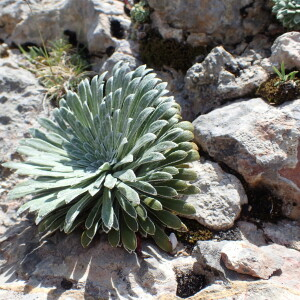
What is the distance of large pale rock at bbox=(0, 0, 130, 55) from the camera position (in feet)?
14.2

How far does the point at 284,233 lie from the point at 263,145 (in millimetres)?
669

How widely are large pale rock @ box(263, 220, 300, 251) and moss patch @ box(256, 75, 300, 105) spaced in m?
0.98

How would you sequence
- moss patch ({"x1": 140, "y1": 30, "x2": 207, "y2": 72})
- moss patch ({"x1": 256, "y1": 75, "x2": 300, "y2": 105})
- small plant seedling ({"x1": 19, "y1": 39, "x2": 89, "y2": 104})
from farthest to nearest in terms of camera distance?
small plant seedling ({"x1": 19, "y1": 39, "x2": 89, "y2": 104}) < moss patch ({"x1": 140, "y1": 30, "x2": 207, "y2": 72}) < moss patch ({"x1": 256, "y1": 75, "x2": 300, "y2": 105})

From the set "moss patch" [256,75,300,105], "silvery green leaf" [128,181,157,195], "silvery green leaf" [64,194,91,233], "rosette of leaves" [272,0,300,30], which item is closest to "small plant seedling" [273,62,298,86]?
"moss patch" [256,75,300,105]

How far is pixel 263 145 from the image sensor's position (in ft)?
9.23

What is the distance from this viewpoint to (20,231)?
297 centimetres

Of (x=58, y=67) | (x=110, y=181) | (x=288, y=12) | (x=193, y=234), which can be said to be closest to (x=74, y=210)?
(x=110, y=181)

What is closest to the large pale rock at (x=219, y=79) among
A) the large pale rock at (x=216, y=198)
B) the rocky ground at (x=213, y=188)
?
the rocky ground at (x=213, y=188)

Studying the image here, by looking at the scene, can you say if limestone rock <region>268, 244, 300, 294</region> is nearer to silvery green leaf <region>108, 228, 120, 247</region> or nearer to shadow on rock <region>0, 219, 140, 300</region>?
shadow on rock <region>0, 219, 140, 300</region>

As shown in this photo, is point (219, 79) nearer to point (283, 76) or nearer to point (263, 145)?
point (283, 76)

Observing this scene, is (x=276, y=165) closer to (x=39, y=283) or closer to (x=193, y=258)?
(x=193, y=258)

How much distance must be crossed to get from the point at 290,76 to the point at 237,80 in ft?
1.50

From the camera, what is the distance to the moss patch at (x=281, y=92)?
9.82 ft

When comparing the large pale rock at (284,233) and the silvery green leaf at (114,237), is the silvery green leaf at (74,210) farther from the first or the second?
the large pale rock at (284,233)
